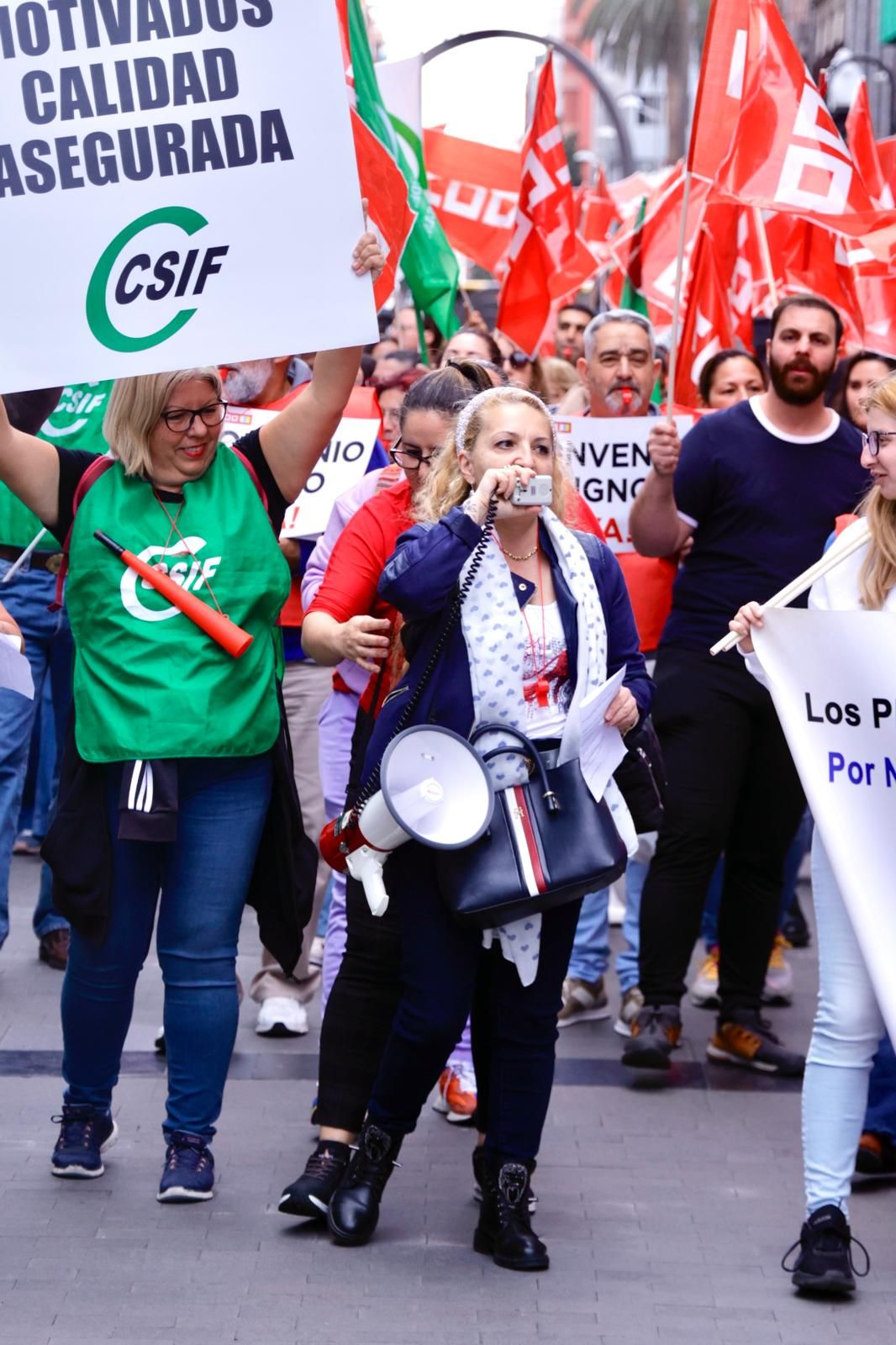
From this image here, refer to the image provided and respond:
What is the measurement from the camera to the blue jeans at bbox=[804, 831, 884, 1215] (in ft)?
14.3

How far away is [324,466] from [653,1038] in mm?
2005

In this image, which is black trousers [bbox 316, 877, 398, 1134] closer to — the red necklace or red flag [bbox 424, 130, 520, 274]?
the red necklace

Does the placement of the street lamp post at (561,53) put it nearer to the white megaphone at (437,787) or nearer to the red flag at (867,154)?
the red flag at (867,154)

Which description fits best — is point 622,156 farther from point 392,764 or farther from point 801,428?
point 392,764

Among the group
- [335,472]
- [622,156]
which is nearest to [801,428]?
[335,472]

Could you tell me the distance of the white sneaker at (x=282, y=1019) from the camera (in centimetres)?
629

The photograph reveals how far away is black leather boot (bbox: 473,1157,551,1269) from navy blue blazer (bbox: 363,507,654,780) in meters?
0.92

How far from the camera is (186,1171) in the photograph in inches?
190

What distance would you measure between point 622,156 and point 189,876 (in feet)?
46.2

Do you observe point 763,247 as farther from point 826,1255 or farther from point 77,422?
point 826,1255

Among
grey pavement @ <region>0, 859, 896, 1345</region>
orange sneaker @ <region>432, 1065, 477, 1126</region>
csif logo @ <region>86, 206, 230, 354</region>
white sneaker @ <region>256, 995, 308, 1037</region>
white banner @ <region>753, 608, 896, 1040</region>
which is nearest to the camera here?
grey pavement @ <region>0, 859, 896, 1345</region>

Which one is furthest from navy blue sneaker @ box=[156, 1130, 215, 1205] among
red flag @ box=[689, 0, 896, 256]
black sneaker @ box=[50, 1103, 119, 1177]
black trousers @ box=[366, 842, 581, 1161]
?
red flag @ box=[689, 0, 896, 256]

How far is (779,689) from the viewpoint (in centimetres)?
451

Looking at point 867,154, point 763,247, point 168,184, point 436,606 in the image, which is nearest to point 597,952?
point 436,606
